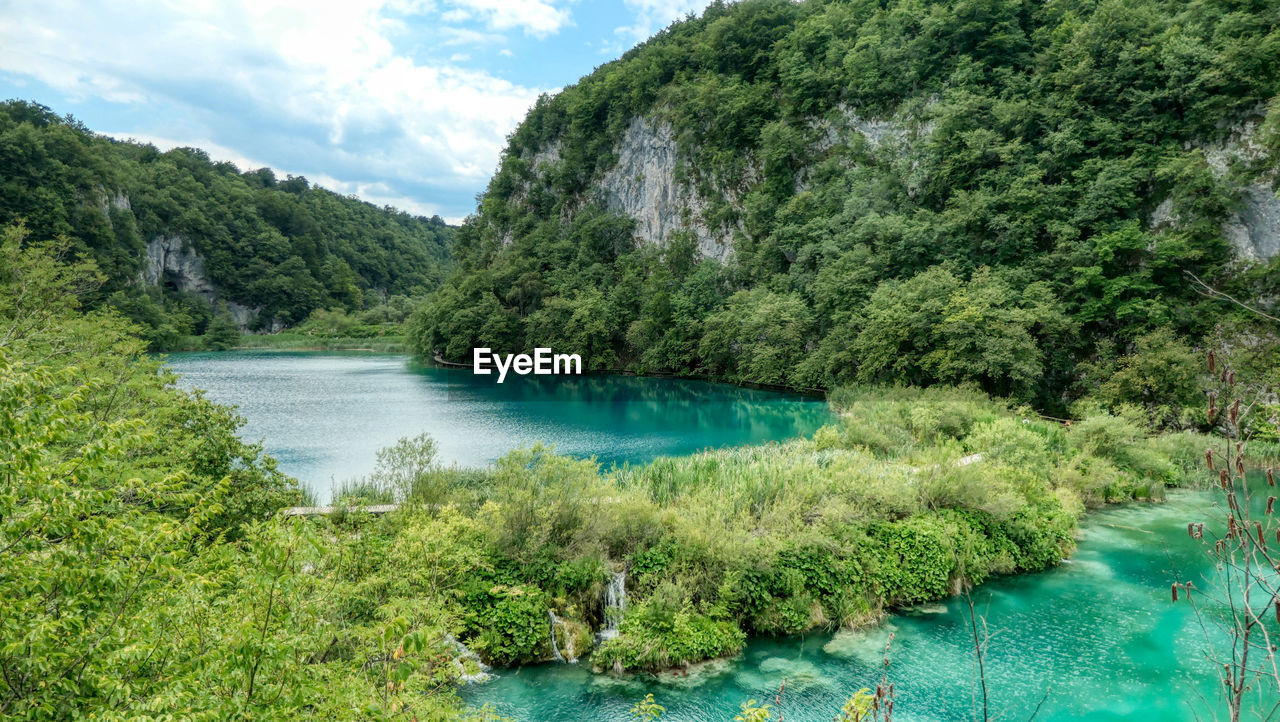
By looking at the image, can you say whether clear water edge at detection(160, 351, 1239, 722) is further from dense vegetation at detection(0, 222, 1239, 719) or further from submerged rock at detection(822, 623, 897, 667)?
dense vegetation at detection(0, 222, 1239, 719)

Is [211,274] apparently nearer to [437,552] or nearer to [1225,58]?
[437,552]

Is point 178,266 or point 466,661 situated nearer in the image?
point 466,661

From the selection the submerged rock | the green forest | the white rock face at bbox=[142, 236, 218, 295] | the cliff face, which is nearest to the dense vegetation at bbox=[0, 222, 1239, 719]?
the green forest

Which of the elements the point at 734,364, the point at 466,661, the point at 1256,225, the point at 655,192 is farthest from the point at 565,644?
the point at 655,192

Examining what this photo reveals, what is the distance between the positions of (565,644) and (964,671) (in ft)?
20.2

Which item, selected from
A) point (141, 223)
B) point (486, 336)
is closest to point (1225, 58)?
point (486, 336)

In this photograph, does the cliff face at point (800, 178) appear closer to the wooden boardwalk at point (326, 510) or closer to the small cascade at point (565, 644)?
the small cascade at point (565, 644)

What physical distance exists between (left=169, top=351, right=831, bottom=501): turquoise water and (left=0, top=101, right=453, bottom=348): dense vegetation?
32.6 meters

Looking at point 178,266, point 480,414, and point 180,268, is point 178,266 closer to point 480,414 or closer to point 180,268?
point 180,268

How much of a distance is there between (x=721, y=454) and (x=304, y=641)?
588 inches

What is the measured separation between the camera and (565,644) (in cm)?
998

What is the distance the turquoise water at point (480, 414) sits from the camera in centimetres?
2219

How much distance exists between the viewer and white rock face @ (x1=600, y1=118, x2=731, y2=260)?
53000 mm

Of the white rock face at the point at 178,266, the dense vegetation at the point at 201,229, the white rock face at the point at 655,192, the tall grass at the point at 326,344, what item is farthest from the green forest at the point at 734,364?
the white rock face at the point at 178,266
